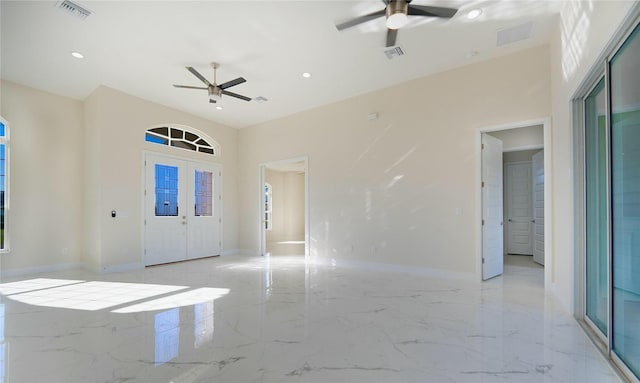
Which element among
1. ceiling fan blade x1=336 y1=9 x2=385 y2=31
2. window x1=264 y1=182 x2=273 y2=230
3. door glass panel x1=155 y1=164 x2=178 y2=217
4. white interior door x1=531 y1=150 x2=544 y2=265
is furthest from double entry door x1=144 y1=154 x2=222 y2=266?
white interior door x1=531 y1=150 x2=544 y2=265

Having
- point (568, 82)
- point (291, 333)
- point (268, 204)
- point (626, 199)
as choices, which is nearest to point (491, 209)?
point (568, 82)

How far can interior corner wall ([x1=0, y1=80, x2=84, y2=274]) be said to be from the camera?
4.95 m

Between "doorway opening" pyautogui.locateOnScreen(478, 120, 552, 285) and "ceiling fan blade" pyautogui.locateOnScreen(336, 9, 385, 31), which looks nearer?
"ceiling fan blade" pyautogui.locateOnScreen(336, 9, 385, 31)

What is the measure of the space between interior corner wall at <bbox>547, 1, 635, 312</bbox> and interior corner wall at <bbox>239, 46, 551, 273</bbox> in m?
0.56

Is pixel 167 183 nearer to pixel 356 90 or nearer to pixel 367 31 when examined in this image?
pixel 356 90

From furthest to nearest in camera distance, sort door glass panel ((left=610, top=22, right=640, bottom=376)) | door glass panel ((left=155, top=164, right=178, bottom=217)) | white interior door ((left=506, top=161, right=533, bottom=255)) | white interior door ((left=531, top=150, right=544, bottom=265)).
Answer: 1. white interior door ((left=506, top=161, right=533, bottom=255))
2. door glass panel ((left=155, top=164, right=178, bottom=217))
3. white interior door ((left=531, top=150, right=544, bottom=265))
4. door glass panel ((left=610, top=22, right=640, bottom=376))

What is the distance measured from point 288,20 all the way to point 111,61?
288 centimetres

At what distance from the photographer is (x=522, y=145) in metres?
5.68

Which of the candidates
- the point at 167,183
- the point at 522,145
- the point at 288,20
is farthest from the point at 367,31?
the point at 167,183

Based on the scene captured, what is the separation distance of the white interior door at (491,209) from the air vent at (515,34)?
1306 mm

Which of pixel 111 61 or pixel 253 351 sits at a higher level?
pixel 111 61

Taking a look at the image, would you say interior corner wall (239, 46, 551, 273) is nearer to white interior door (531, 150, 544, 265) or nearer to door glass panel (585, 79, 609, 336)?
door glass panel (585, 79, 609, 336)

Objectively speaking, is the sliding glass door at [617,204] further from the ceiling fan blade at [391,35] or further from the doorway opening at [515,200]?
the ceiling fan blade at [391,35]

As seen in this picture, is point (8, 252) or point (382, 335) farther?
point (8, 252)
